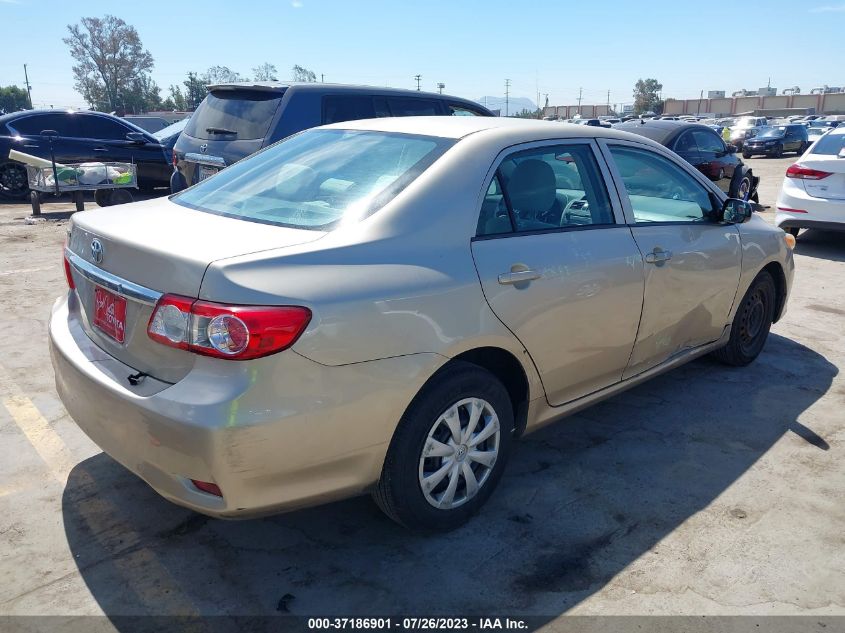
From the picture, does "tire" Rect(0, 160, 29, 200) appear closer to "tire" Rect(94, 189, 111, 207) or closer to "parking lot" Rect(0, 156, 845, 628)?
"tire" Rect(94, 189, 111, 207)

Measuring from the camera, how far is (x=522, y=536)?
3074mm

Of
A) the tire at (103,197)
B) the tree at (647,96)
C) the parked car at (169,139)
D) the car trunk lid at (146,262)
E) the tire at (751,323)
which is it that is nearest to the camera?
the car trunk lid at (146,262)

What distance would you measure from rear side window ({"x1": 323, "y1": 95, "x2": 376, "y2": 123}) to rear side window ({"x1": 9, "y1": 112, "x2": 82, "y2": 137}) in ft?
25.5

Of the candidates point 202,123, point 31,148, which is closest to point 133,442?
point 202,123

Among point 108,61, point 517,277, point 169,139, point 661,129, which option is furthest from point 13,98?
point 517,277

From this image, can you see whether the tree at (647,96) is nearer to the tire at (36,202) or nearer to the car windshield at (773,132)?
the car windshield at (773,132)

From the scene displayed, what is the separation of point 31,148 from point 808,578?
520 inches

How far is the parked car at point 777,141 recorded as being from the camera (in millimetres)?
30531

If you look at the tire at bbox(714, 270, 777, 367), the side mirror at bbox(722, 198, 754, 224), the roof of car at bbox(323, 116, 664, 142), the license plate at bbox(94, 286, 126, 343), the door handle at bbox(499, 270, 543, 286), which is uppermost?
the roof of car at bbox(323, 116, 664, 142)

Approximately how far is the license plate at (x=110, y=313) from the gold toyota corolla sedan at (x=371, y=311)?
11mm

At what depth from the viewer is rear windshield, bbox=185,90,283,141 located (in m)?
6.86

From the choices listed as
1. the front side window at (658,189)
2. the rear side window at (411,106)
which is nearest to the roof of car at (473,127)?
the front side window at (658,189)

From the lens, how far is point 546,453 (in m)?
3.85

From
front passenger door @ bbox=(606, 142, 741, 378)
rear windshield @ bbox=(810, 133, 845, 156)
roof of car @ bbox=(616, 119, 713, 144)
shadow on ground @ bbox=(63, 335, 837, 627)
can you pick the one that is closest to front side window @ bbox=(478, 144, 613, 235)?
front passenger door @ bbox=(606, 142, 741, 378)
